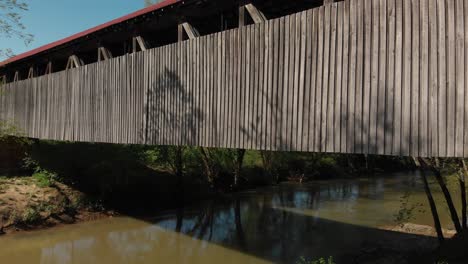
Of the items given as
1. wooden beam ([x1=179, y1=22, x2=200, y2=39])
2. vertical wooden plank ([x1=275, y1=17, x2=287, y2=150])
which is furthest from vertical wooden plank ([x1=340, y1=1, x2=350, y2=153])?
wooden beam ([x1=179, y1=22, x2=200, y2=39])

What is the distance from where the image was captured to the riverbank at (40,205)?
1146 cm

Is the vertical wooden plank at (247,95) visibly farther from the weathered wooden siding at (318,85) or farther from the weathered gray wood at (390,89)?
the weathered gray wood at (390,89)

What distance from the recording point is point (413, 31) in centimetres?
445

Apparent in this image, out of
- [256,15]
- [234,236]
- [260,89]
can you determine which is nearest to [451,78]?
[260,89]

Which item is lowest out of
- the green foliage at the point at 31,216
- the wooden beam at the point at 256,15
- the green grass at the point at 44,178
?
the green foliage at the point at 31,216

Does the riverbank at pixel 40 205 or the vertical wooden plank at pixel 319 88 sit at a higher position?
the vertical wooden plank at pixel 319 88

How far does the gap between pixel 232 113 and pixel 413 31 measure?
2.82m

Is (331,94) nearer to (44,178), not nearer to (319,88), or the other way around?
(319,88)

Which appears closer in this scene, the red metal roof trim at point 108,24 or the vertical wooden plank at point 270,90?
the vertical wooden plank at point 270,90

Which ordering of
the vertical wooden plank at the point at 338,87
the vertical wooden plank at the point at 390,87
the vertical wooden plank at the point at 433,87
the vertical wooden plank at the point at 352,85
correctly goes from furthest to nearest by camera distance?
the vertical wooden plank at the point at 338,87 < the vertical wooden plank at the point at 352,85 < the vertical wooden plank at the point at 390,87 < the vertical wooden plank at the point at 433,87

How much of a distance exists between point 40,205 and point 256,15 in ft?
29.4

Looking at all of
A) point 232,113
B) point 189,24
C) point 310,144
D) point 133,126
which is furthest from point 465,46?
point 133,126

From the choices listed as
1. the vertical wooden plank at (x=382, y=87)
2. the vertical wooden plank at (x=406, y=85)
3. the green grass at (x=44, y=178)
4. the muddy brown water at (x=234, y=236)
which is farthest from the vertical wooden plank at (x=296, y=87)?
the green grass at (x=44, y=178)

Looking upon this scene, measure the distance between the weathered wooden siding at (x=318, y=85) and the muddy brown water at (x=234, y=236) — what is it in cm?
315
